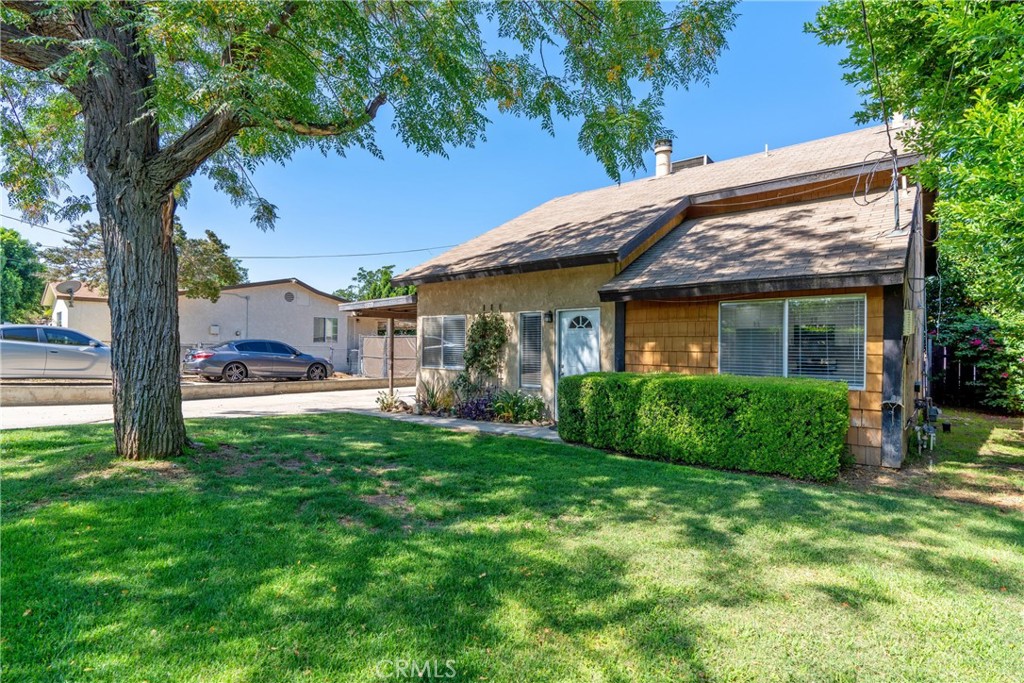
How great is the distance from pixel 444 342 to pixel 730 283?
6688 millimetres

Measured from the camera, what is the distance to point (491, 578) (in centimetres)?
324

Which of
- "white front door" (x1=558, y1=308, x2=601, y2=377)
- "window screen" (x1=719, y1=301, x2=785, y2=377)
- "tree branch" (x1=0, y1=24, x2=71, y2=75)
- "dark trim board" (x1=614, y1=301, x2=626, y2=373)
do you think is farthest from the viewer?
"white front door" (x1=558, y1=308, x2=601, y2=377)

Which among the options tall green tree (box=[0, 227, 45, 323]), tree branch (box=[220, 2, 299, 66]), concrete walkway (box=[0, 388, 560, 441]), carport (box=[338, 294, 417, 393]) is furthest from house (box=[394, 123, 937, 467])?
tall green tree (box=[0, 227, 45, 323])

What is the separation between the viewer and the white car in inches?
493

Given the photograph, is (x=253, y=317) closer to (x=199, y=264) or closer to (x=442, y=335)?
(x=199, y=264)

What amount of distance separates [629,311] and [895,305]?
3.72 meters

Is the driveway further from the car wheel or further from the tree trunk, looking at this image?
the tree trunk

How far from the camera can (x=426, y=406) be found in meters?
11.8

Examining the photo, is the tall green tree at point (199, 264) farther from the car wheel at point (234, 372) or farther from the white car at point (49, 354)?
the white car at point (49, 354)

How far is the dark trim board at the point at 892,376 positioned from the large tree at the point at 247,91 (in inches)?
161

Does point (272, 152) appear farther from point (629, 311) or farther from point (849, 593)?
point (849, 593)

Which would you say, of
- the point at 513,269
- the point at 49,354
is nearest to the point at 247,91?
the point at 513,269

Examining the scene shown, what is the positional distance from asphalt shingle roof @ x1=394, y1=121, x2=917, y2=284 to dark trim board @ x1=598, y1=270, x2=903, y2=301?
2.65ft

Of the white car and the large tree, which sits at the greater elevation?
the large tree
